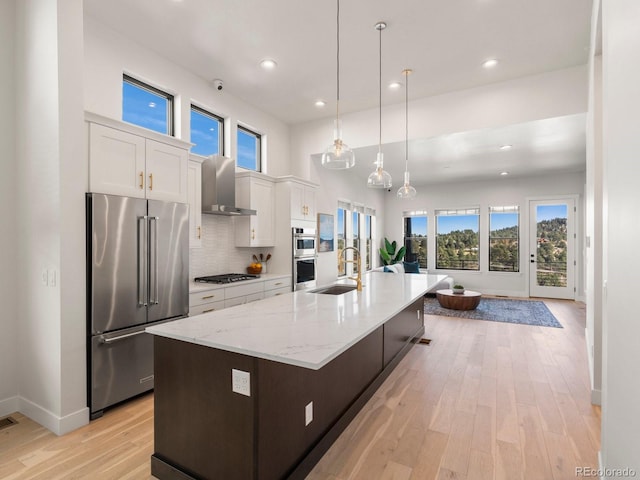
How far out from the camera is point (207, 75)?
4.26 m

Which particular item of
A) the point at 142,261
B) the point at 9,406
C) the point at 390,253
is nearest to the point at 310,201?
the point at 142,261

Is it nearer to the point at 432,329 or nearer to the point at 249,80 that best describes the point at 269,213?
the point at 249,80

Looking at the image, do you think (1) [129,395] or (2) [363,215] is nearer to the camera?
(1) [129,395]

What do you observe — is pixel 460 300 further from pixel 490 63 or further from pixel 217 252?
pixel 217 252

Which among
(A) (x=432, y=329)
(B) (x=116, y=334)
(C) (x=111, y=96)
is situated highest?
(C) (x=111, y=96)

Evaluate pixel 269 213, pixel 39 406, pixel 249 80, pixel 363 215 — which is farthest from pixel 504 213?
pixel 39 406

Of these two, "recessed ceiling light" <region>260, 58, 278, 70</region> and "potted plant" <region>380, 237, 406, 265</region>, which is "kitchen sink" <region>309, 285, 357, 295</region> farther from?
"potted plant" <region>380, 237, 406, 265</region>

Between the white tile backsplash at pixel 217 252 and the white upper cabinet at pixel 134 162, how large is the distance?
3.60 feet

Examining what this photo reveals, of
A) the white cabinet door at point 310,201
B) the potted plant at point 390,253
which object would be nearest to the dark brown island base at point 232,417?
the white cabinet door at point 310,201

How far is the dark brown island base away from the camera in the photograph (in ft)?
5.22

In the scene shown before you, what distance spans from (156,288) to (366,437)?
6.87ft

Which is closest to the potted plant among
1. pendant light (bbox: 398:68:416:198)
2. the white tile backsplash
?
pendant light (bbox: 398:68:416:198)
